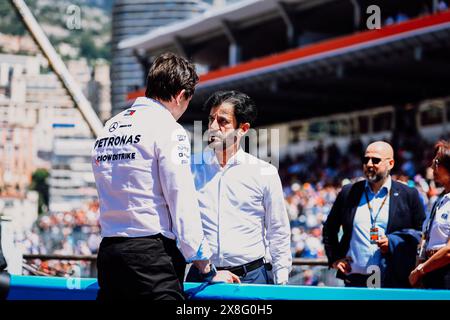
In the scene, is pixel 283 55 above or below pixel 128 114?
above

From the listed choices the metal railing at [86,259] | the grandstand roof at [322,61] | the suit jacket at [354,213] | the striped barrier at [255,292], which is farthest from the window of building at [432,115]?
the striped barrier at [255,292]

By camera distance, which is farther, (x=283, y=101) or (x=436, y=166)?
(x=283, y=101)

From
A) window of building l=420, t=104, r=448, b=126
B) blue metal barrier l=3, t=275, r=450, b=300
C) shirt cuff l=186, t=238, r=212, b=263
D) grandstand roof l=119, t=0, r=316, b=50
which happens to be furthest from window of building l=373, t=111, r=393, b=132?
shirt cuff l=186, t=238, r=212, b=263

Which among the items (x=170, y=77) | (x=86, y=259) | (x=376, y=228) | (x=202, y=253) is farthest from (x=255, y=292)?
(x=86, y=259)

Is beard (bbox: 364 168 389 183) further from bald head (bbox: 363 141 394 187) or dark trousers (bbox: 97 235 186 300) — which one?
dark trousers (bbox: 97 235 186 300)

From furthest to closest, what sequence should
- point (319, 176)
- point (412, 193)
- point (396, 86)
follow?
point (396, 86) → point (319, 176) → point (412, 193)

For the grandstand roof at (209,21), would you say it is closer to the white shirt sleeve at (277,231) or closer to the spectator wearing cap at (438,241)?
the spectator wearing cap at (438,241)

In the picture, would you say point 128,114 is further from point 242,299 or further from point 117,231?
point 242,299

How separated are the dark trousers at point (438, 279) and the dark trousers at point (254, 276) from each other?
2.95 ft

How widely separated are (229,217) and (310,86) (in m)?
22.3

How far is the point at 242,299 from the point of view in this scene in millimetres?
3887

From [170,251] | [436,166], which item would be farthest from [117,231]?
[436,166]

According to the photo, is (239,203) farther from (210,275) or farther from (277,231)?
(210,275)

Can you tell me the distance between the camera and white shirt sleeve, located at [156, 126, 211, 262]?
3566 mm
